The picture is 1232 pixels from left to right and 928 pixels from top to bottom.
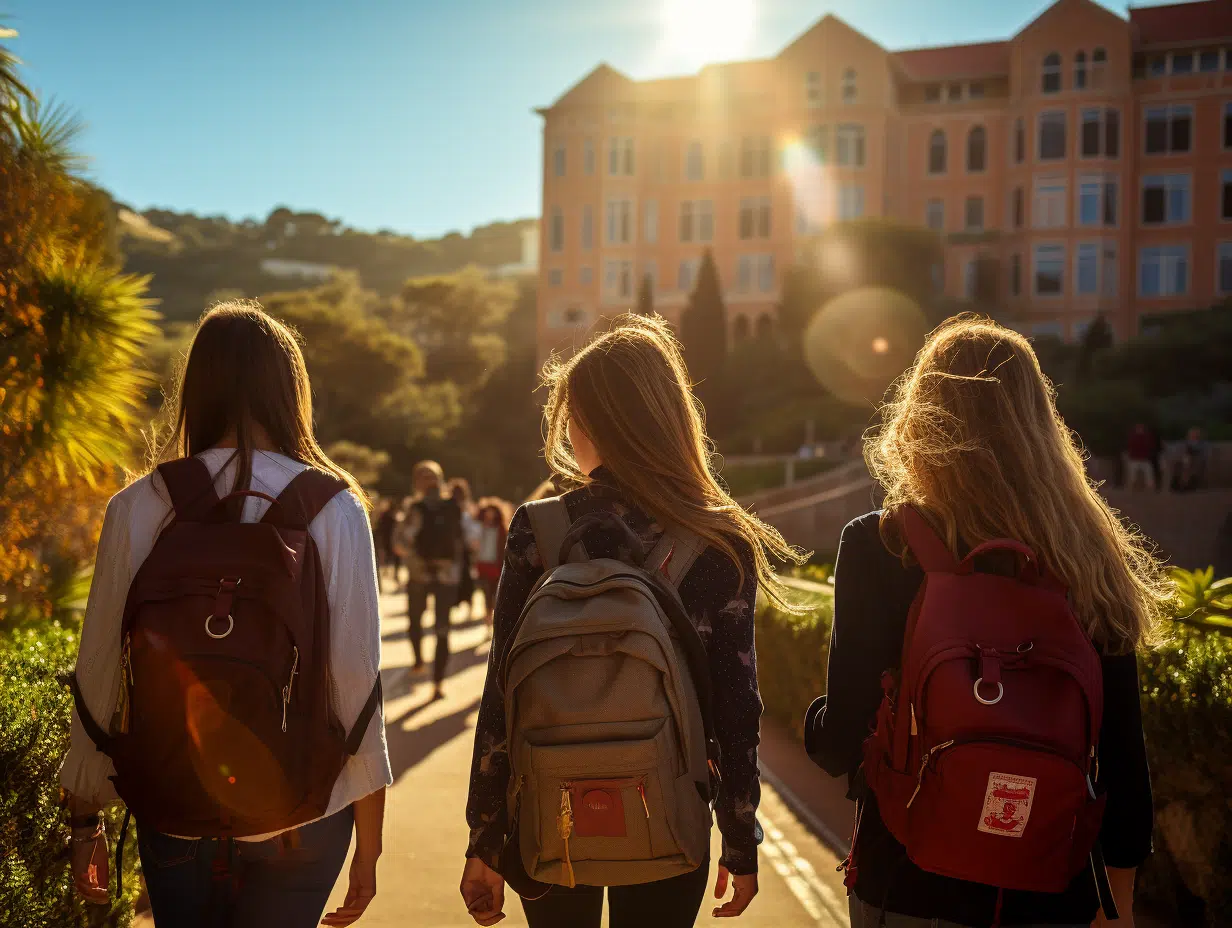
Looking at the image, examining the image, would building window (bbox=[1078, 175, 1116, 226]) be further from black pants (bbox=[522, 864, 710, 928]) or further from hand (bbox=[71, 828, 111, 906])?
hand (bbox=[71, 828, 111, 906])

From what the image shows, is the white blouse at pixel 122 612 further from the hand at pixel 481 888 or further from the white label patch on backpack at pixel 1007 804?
the white label patch on backpack at pixel 1007 804

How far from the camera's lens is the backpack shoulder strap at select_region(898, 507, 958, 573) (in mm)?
2523

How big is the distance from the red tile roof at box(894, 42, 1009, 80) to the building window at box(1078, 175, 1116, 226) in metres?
7.11

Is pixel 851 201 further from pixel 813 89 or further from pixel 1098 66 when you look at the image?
pixel 1098 66

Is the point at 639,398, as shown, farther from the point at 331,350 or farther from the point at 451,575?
the point at 331,350

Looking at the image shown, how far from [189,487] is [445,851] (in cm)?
413

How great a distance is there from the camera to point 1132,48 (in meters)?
52.1

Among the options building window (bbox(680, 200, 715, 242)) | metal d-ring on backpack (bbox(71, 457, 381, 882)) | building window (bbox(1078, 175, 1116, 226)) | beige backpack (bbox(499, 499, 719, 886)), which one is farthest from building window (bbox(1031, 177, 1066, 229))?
metal d-ring on backpack (bbox(71, 457, 381, 882))

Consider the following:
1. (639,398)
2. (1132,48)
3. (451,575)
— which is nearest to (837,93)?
(1132,48)

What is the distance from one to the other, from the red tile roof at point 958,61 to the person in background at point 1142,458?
106ft

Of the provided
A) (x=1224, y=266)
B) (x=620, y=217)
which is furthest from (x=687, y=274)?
(x=1224, y=266)

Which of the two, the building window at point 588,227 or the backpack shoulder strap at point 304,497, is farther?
the building window at point 588,227

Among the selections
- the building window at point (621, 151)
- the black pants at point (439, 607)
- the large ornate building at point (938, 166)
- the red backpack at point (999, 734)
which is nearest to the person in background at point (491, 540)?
the black pants at point (439, 607)

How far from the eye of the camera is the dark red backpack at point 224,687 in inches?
94.6
